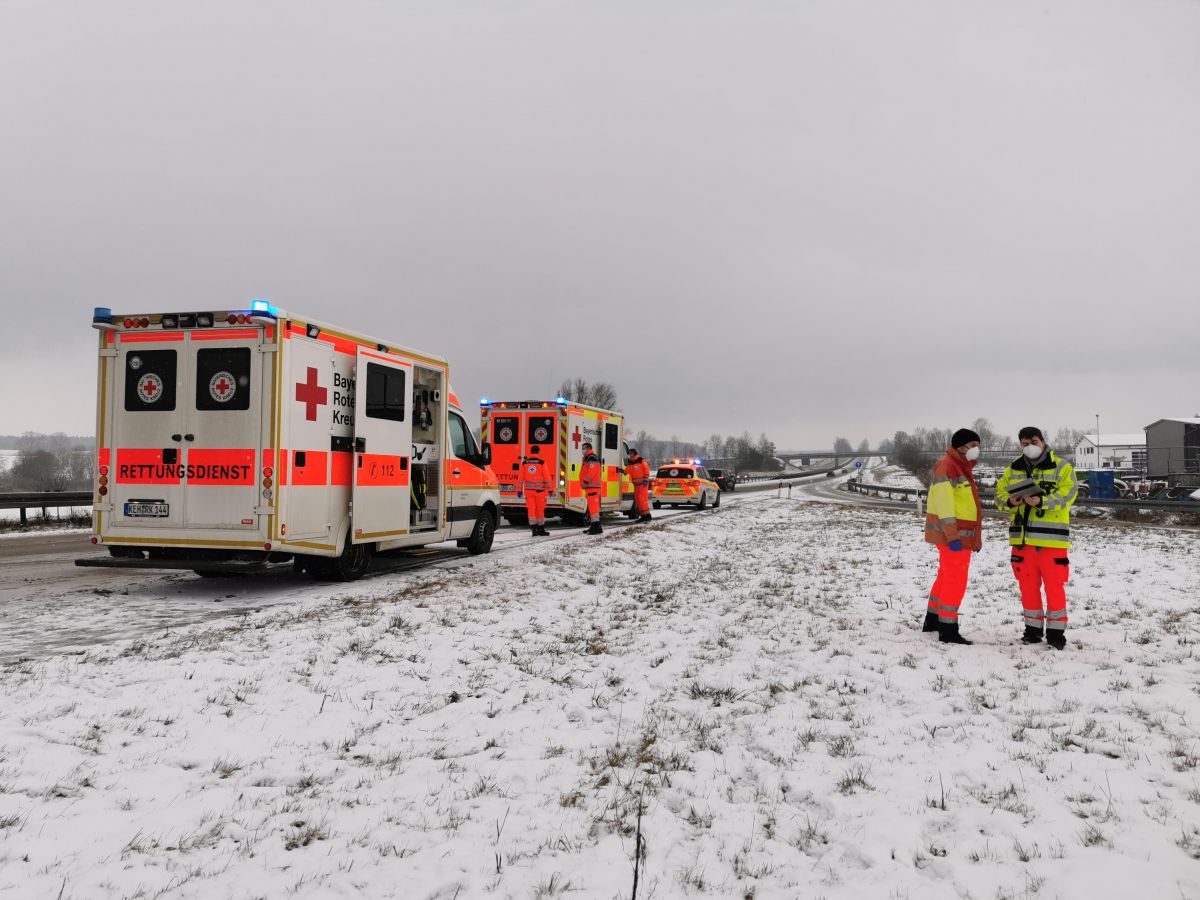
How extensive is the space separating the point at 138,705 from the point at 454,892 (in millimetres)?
2821

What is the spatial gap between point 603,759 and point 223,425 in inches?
240

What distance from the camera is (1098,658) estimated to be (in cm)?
577

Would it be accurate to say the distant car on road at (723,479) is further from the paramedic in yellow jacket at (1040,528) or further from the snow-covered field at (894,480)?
the paramedic in yellow jacket at (1040,528)

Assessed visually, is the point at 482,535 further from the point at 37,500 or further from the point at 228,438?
the point at 37,500

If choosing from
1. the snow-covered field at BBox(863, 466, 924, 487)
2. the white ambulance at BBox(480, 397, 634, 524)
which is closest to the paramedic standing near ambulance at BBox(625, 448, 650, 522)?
the white ambulance at BBox(480, 397, 634, 524)

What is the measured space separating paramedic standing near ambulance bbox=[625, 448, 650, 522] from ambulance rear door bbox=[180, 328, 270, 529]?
1154cm

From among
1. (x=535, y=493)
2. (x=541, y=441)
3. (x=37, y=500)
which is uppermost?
(x=541, y=441)

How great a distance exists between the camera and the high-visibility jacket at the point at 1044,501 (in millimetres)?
6117

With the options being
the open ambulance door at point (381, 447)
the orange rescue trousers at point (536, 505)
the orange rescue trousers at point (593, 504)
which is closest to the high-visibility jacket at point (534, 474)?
the orange rescue trousers at point (536, 505)

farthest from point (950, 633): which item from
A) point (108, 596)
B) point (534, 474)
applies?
point (534, 474)

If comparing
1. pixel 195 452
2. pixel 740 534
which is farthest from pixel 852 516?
pixel 195 452

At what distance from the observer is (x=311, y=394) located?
8.46m

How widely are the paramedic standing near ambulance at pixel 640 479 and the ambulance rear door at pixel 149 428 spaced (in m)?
11.7

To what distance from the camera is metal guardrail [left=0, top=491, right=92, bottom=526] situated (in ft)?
58.6
